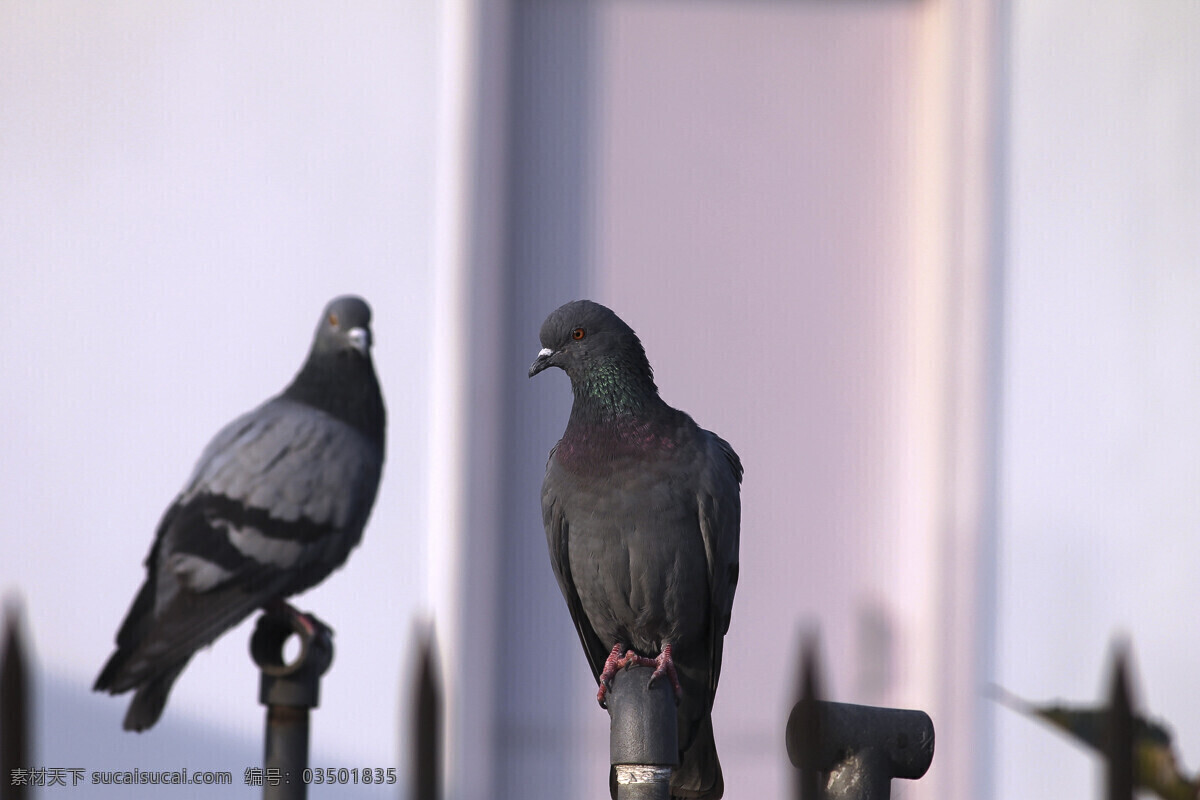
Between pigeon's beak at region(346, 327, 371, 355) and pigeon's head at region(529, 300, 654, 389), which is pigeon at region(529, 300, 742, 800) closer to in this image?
pigeon's head at region(529, 300, 654, 389)

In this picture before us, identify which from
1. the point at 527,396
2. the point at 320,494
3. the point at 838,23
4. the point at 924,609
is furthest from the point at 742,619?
the point at 838,23

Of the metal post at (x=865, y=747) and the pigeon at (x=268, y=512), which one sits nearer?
the metal post at (x=865, y=747)

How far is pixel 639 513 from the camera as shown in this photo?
6.32 ft

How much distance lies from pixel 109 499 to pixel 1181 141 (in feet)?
10.6

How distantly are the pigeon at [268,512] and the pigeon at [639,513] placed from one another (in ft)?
4.15

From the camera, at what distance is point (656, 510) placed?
6.31ft

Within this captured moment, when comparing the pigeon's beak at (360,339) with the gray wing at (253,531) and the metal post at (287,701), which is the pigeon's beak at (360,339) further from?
the metal post at (287,701)

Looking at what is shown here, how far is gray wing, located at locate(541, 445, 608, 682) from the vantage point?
1.95 meters

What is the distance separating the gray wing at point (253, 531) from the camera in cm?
309

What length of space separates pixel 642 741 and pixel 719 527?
2.35 feet

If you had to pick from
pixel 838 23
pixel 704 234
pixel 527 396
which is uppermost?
pixel 838 23

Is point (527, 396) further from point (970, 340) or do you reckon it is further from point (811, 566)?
point (970, 340)

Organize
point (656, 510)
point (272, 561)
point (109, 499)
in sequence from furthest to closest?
point (109, 499) → point (272, 561) → point (656, 510)

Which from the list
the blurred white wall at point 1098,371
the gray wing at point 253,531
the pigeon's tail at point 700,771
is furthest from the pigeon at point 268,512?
the blurred white wall at point 1098,371
